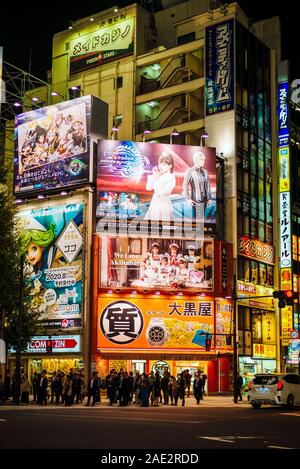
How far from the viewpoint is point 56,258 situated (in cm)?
4906

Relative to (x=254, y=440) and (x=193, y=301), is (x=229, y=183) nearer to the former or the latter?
(x=193, y=301)


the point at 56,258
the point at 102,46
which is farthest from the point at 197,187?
the point at 102,46

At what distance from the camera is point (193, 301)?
48.0m

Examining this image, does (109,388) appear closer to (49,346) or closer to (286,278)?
(49,346)

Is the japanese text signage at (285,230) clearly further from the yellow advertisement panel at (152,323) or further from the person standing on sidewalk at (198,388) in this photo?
the person standing on sidewalk at (198,388)

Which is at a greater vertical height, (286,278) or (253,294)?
(286,278)

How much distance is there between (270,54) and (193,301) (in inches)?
1012

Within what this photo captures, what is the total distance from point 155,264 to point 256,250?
10810mm

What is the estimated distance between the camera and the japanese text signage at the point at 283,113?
56812 mm

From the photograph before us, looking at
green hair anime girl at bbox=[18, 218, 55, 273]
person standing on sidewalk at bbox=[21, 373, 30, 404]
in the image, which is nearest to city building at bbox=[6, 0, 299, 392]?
green hair anime girl at bbox=[18, 218, 55, 273]

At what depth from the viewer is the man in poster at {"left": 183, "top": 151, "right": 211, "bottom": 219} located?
4931 cm

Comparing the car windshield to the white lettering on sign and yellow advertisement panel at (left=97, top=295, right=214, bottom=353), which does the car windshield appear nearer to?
yellow advertisement panel at (left=97, top=295, right=214, bottom=353)

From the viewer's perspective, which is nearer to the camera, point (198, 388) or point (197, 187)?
point (198, 388)

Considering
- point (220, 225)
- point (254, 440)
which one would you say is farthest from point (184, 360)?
point (254, 440)
